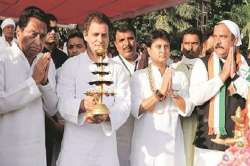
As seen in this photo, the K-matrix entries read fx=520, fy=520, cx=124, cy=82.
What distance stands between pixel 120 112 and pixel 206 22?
13.7m

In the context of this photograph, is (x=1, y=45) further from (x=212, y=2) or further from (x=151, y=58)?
(x=212, y=2)

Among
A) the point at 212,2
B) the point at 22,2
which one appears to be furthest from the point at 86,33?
the point at 212,2

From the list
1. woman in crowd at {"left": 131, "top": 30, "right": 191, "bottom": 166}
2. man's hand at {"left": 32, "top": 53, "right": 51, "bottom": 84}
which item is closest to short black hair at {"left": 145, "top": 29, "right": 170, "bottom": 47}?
woman in crowd at {"left": 131, "top": 30, "right": 191, "bottom": 166}

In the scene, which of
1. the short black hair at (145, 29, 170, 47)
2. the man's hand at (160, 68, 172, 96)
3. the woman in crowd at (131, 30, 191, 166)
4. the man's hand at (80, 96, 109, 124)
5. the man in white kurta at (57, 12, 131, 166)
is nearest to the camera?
the man's hand at (80, 96, 109, 124)

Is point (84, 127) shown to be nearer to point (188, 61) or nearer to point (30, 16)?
point (30, 16)

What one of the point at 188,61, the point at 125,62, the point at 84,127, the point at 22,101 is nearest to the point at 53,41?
the point at 125,62

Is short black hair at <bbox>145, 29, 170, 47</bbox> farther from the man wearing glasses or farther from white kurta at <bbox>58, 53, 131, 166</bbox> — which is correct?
the man wearing glasses

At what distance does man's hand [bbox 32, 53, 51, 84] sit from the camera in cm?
379

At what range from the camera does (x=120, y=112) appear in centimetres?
415

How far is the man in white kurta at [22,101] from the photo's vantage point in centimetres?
385

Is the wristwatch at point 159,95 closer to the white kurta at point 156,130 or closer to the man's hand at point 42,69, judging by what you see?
the white kurta at point 156,130

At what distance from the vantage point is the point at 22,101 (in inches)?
151

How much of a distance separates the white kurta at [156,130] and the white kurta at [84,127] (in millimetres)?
389

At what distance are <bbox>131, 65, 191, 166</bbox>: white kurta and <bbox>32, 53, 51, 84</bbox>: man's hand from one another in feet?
3.20
